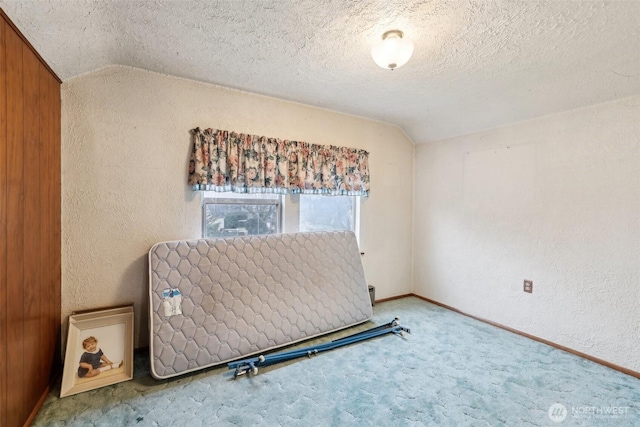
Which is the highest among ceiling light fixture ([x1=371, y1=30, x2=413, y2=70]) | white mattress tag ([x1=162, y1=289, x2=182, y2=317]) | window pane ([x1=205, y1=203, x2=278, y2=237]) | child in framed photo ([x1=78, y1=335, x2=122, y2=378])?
ceiling light fixture ([x1=371, y1=30, x2=413, y2=70])

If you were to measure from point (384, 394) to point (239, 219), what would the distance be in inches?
74.5

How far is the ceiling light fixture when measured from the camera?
1.65 metres

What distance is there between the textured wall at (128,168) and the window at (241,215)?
0.14 m

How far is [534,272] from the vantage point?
2734 mm

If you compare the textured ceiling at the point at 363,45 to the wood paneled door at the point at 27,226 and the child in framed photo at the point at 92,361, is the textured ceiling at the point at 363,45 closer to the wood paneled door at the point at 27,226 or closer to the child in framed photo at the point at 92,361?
the wood paneled door at the point at 27,226

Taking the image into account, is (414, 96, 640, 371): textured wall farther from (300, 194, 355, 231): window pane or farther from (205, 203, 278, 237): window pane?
(205, 203, 278, 237): window pane

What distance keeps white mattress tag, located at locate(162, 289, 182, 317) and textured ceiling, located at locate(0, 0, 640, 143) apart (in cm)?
167

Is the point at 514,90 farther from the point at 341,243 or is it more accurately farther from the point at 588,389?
the point at 588,389

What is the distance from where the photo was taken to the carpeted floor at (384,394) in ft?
5.50

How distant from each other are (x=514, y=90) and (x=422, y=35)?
126 centimetres

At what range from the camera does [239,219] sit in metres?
2.79

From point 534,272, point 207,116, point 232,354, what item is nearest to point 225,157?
point 207,116

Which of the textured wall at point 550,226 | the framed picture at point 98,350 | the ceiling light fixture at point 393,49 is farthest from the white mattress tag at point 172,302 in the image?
the textured wall at point 550,226

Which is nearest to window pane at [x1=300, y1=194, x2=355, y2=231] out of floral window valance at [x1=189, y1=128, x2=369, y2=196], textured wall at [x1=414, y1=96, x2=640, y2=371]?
floral window valance at [x1=189, y1=128, x2=369, y2=196]
